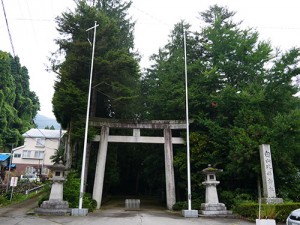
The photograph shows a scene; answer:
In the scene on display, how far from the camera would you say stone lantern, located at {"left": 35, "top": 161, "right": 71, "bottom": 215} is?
11.6m

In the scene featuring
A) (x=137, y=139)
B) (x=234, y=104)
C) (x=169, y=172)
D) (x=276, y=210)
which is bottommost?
(x=276, y=210)

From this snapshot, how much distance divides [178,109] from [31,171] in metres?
28.9

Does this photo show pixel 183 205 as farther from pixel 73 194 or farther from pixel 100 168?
pixel 73 194

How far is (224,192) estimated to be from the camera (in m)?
14.7

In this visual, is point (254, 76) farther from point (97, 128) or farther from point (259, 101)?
point (97, 128)

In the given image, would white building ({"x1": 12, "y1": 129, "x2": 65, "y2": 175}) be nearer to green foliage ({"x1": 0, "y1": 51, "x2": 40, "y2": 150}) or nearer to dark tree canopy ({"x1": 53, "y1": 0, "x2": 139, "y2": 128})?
green foliage ({"x1": 0, "y1": 51, "x2": 40, "y2": 150})

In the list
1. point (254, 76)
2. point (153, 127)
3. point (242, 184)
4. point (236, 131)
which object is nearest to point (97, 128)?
point (153, 127)

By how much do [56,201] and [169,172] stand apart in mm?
7135

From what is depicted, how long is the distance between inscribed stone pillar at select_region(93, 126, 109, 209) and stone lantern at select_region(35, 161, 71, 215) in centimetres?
301

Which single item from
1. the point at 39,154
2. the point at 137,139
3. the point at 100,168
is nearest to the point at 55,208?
the point at 100,168

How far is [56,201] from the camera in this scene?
12.0 metres

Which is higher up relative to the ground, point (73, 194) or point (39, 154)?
point (39, 154)

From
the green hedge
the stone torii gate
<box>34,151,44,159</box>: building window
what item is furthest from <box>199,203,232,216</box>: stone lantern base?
<box>34,151,44,159</box>: building window

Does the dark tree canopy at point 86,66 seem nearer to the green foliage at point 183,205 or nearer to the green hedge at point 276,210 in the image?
the green foliage at point 183,205
